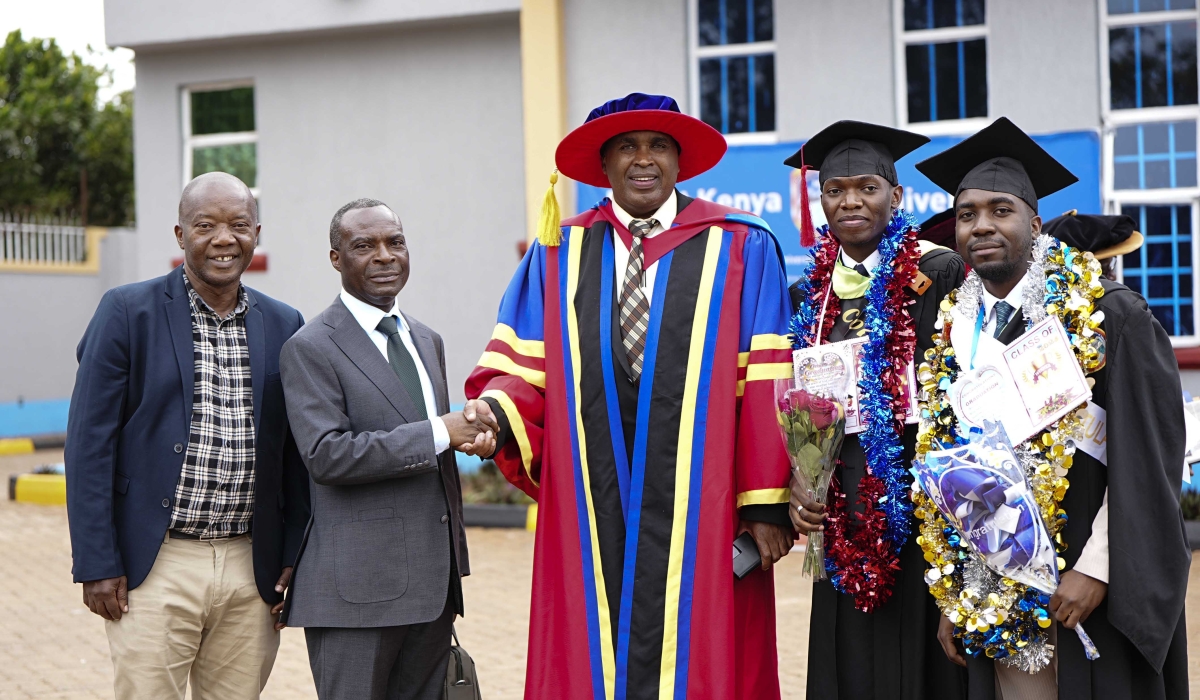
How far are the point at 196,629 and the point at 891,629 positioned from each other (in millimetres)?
2170

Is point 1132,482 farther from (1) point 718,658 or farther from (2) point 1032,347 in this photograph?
(1) point 718,658

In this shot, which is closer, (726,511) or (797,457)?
(797,457)

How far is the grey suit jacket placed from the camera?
3.56 metres

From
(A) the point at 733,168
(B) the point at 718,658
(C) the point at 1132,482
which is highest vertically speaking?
(A) the point at 733,168

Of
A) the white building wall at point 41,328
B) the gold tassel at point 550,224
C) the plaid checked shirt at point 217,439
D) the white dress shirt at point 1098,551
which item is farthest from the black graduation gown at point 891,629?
the white building wall at point 41,328

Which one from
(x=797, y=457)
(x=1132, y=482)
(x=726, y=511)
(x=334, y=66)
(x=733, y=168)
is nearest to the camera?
(x=1132, y=482)

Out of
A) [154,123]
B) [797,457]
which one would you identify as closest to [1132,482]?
[797,457]

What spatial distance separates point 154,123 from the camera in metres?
13.5

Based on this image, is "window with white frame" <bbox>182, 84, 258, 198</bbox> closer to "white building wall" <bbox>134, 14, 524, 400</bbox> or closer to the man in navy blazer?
"white building wall" <bbox>134, 14, 524, 400</bbox>

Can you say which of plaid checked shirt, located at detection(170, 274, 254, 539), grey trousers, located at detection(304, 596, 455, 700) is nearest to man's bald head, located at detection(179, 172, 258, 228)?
plaid checked shirt, located at detection(170, 274, 254, 539)

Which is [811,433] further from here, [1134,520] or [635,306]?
[1134,520]

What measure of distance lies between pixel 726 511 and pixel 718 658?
1.51 ft

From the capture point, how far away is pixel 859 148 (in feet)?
13.0

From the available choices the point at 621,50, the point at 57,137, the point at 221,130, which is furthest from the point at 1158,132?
the point at 57,137
